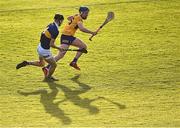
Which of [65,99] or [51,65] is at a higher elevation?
[51,65]

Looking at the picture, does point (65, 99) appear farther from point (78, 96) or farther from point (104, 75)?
point (104, 75)

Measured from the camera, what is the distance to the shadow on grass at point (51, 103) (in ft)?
45.9

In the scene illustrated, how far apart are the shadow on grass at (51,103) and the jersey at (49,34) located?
1.28 m

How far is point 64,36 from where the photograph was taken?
1767 centimetres

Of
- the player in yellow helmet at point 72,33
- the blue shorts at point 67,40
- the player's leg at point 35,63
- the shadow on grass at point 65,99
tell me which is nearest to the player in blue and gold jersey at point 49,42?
the player's leg at point 35,63

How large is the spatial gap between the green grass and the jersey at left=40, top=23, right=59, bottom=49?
1.19 metres

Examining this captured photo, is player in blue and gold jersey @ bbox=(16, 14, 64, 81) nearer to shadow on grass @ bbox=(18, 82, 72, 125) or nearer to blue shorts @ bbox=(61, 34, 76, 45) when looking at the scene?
shadow on grass @ bbox=(18, 82, 72, 125)

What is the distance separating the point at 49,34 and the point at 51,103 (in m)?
2.37

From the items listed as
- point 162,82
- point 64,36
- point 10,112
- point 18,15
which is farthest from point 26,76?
point 18,15

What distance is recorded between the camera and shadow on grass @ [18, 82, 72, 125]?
14.0 metres

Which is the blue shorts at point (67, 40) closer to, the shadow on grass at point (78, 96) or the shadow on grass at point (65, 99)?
the shadow on grass at point (78, 96)

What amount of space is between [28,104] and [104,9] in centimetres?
1191

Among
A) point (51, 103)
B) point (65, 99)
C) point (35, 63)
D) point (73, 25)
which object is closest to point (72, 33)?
point (73, 25)

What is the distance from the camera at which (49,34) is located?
1641cm
